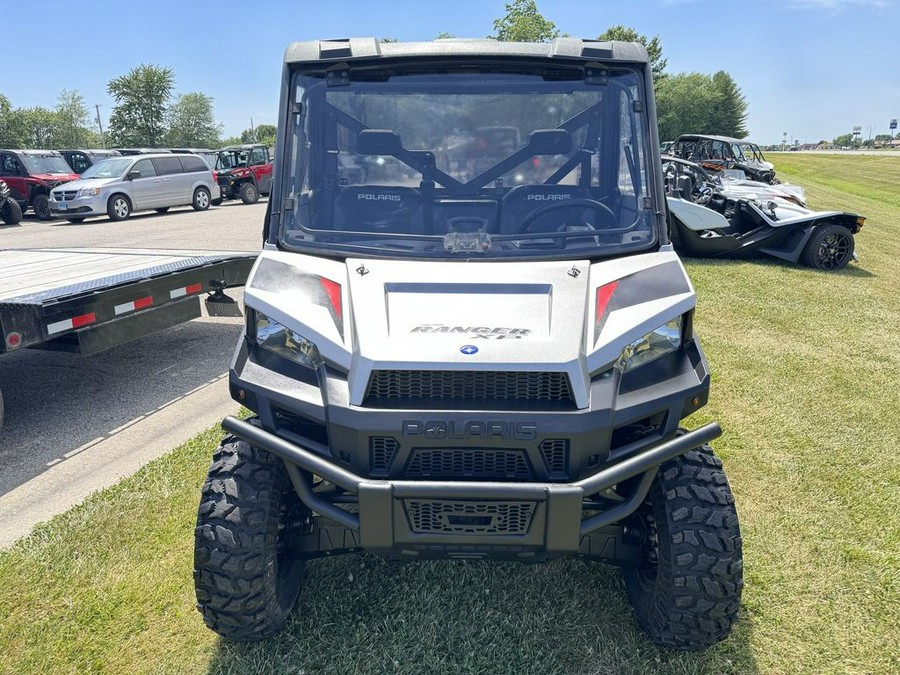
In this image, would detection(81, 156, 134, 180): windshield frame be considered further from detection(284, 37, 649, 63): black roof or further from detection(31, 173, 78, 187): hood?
detection(284, 37, 649, 63): black roof

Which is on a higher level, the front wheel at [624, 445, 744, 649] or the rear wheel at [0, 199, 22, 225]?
the front wheel at [624, 445, 744, 649]

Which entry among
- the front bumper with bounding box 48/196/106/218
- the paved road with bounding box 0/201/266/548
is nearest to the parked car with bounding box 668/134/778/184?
the front bumper with bounding box 48/196/106/218

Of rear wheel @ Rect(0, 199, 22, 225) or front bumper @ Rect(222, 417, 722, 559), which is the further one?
rear wheel @ Rect(0, 199, 22, 225)

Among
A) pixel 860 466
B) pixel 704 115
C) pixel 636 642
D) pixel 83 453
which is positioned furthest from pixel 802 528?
pixel 704 115

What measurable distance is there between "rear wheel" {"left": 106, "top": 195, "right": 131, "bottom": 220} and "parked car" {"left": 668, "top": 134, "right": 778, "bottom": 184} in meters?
15.9

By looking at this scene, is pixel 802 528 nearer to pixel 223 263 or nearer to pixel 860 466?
pixel 860 466

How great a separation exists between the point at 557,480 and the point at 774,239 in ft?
32.0

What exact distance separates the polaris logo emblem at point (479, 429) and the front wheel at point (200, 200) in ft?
65.3

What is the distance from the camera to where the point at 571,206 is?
9.45 ft

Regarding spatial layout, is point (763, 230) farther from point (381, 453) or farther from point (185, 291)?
point (381, 453)

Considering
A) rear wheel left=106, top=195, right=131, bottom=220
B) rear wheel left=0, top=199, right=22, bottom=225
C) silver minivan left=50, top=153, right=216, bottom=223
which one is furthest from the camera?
rear wheel left=106, top=195, right=131, bottom=220

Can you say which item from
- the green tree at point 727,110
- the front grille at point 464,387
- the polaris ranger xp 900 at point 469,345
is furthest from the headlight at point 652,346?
the green tree at point 727,110

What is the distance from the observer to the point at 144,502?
12.0 ft

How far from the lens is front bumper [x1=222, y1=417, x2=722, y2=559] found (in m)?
2.10
